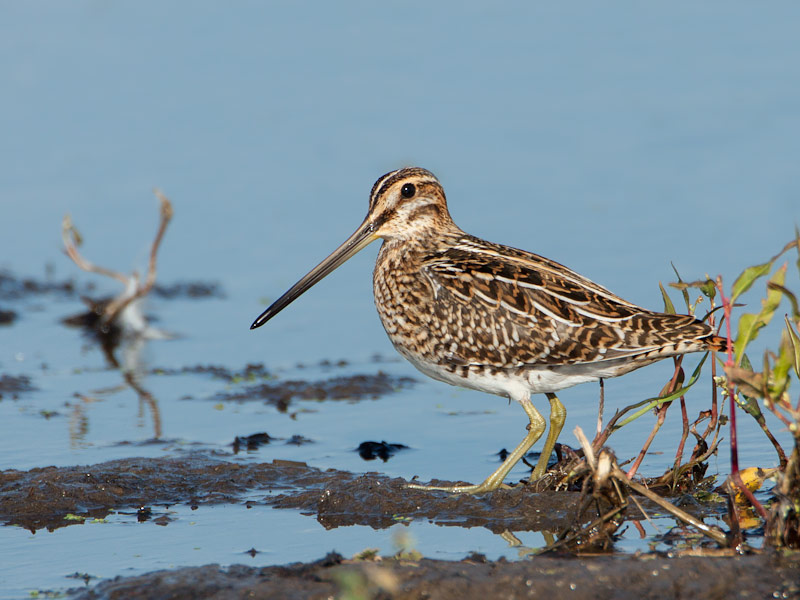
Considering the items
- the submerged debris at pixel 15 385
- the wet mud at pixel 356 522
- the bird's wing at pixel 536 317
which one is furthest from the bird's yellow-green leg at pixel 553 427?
the submerged debris at pixel 15 385

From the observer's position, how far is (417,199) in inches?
292

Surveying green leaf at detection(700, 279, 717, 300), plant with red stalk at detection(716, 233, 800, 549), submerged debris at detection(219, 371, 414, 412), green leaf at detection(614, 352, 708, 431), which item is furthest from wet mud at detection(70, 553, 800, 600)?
submerged debris at detection(219, 371, 414, 412)

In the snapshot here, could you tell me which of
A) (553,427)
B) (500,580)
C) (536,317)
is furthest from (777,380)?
(553,427)

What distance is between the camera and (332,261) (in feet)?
24.9

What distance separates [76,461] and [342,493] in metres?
1.91

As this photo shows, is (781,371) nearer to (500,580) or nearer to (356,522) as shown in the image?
(500,580)

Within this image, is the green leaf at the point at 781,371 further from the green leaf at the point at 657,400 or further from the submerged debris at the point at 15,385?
the submerged debris at the point at 15,385

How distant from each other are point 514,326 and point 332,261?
1.62 meters

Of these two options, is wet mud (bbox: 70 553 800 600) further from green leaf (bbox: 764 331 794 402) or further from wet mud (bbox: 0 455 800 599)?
green leaf (bbox: 764 331 794 402)

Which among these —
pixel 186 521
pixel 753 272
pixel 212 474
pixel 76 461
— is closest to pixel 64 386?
pixel 76 461

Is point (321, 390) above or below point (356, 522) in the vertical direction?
above

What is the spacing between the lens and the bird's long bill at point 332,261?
7450 mm

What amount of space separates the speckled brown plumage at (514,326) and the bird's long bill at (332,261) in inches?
13.0

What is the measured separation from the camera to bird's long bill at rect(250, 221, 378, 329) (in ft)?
24.4
